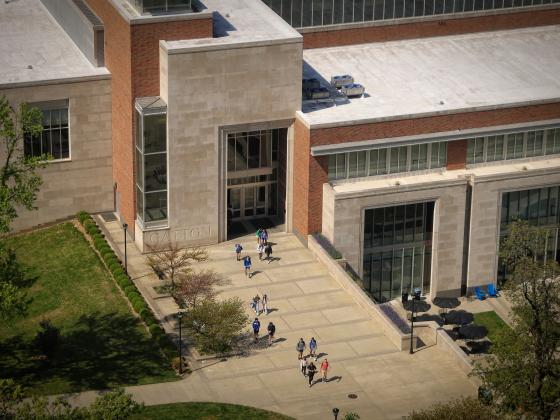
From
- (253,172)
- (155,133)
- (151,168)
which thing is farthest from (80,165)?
(253,172)

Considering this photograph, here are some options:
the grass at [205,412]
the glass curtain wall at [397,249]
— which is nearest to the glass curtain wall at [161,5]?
the glass curtain wall at [397,249]

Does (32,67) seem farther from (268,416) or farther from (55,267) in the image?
(268,416)

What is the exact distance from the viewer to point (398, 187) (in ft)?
332

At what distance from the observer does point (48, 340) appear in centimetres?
9012

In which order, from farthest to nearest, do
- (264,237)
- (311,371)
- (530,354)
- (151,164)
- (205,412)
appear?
(264,237) < (151,164) < (311,371) < (205,412) < (530,354)

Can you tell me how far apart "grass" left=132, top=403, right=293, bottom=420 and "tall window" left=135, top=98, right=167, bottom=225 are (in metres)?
19.8

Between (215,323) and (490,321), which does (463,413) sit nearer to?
(215,323)

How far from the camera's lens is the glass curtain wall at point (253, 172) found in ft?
342

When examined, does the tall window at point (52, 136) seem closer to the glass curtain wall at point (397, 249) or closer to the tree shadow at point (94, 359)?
the tree shadow at point (94, 359)

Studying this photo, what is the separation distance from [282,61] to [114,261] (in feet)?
57.6

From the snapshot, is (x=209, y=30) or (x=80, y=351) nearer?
(x=80, y=351)

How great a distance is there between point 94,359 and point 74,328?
14.0ft

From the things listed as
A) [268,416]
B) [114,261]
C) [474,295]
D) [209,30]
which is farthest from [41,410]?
[474,295]

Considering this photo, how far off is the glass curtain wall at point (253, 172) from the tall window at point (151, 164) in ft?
19.4
